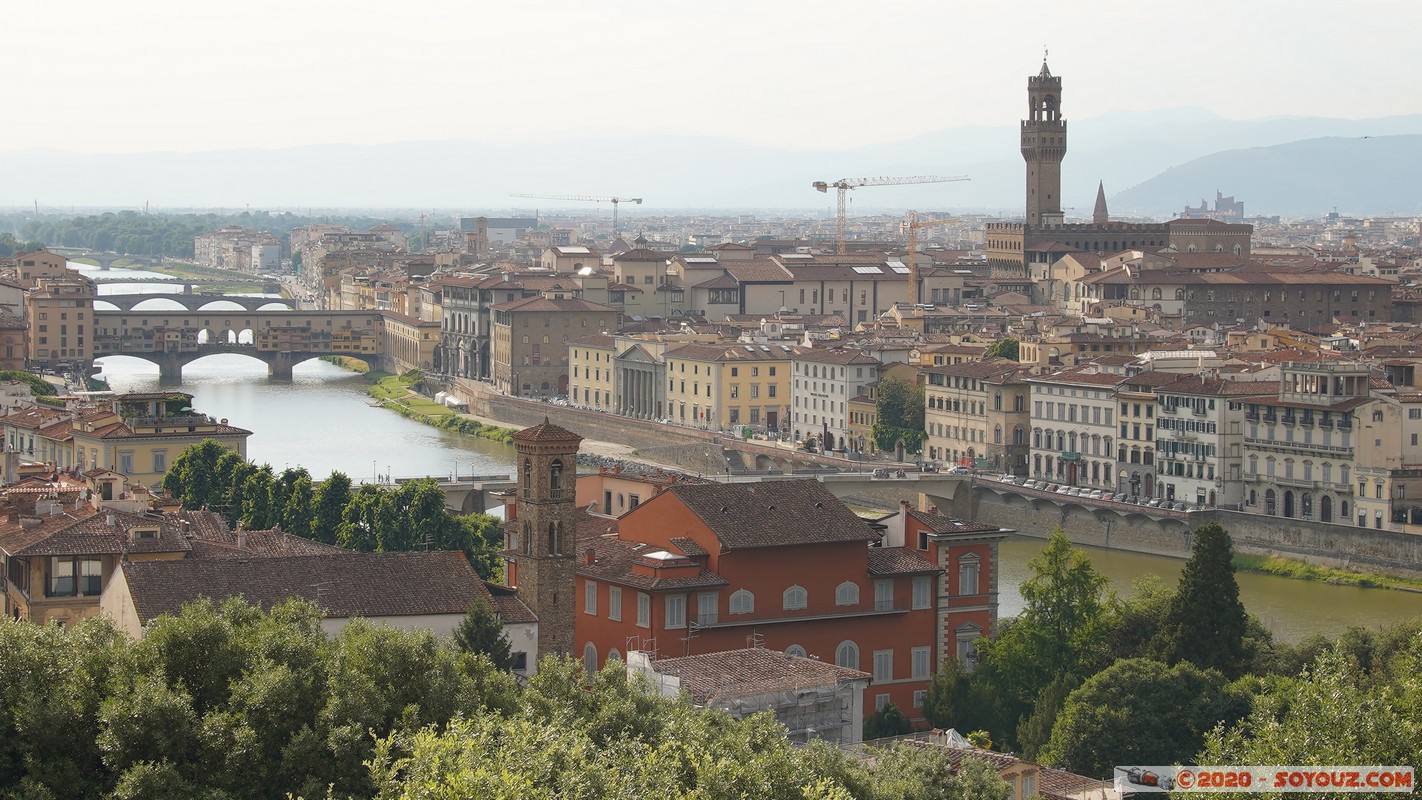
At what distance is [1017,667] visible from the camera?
2012 centimetres

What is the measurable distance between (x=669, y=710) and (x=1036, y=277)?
54061mm

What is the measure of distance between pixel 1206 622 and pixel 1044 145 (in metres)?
51.1

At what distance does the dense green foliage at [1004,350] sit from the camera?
4434 cm

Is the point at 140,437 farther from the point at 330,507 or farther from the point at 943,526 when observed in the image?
the point at 943,526

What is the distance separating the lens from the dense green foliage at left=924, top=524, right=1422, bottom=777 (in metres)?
17.7

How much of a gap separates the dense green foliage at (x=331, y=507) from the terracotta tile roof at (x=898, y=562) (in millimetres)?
4750

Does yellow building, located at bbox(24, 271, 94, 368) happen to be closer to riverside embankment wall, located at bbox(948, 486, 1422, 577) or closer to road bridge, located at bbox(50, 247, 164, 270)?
riverside embankment wall, located at bbox(948, 486, 1422, 577)

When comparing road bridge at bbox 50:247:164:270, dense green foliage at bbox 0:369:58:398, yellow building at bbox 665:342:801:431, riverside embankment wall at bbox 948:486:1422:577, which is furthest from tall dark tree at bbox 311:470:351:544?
road bridge at bbox 50:247:164:270

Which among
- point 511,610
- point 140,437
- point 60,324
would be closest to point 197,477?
point 140,437

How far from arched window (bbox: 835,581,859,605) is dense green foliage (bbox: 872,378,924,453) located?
20510mm

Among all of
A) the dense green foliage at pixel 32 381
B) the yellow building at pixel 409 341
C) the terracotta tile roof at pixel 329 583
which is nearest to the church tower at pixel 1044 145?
the yellow building at pixel 409 341

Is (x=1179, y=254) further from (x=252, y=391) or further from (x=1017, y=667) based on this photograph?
(x=1017, y=667)

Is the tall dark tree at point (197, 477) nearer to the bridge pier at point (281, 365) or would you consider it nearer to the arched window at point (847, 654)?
Answer: the arched window at point (847, 654)

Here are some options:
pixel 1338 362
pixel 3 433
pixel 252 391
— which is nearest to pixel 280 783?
pixel 3 433
